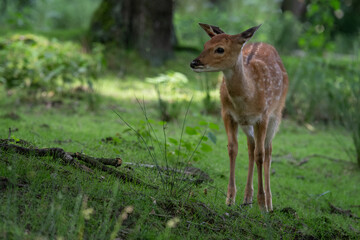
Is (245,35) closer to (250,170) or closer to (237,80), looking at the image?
(237,80)

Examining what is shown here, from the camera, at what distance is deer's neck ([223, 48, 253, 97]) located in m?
4.39

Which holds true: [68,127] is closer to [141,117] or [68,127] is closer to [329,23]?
[141,117]

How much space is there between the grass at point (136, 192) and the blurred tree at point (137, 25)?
2841mm

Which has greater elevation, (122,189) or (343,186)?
(122,189)

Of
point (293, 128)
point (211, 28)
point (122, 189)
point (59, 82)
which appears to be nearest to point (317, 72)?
point (293, 128)

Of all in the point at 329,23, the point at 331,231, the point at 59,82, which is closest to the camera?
the point at 331,231

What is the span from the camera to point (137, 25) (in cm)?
1061

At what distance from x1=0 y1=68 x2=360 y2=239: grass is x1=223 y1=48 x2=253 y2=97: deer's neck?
3.11 ft

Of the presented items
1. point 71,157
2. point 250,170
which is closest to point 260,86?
point 250,170

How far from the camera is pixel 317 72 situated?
1053 cm

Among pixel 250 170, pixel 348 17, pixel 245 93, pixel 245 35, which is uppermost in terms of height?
pixel 245 35

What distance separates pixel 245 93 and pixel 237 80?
0.16 meters

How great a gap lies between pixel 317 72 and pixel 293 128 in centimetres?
211

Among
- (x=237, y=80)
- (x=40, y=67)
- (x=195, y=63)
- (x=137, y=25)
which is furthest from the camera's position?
(x=137, y=25)
